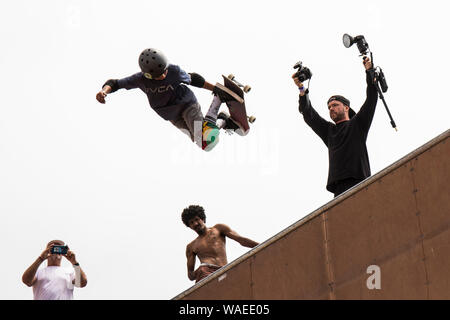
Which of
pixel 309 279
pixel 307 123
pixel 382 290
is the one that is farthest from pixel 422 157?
pixel 307 123

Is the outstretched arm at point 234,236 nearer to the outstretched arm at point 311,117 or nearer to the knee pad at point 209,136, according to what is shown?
the knee pad at point 209,136

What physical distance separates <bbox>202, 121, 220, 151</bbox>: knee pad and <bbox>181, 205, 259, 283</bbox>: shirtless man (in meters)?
1.19

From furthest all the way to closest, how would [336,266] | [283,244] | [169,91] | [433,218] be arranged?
[169,91], [283,244], [336,266], [433,218]

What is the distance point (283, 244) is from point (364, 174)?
1111 millimetres

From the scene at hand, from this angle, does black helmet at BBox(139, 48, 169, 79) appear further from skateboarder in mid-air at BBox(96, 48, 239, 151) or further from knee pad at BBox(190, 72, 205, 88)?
knee pad at BBox(190, 72, 205, 88)

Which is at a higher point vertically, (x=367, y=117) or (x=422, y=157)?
(x=367, y=117)

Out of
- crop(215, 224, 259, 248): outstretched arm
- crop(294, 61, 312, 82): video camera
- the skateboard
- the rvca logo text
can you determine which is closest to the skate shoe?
the skateboard

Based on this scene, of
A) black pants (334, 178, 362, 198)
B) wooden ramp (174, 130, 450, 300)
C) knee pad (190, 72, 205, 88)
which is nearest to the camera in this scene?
wooden ramp (174, 130, 450, 300)

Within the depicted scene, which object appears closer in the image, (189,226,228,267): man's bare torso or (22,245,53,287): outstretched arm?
(22,245,53,287): outstretched arm

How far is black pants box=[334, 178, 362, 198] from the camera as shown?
9.68m

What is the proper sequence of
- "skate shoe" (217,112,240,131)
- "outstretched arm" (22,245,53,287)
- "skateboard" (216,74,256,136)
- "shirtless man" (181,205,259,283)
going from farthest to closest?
"skate shoe" (217,112,240,131)
"skateboard" (216,74,256,136)
"shirtless man" (181,205,259,283)
"outstretched arm" (22,245,53,287)

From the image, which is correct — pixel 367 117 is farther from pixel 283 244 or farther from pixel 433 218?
pixel 433 218

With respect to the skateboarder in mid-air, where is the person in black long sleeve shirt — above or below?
below
